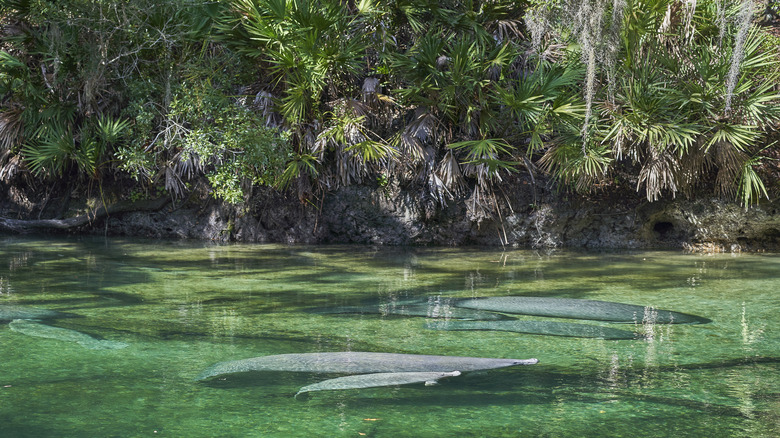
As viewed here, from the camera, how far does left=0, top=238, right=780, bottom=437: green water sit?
2.49 m

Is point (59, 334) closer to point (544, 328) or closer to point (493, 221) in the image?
point (544, 328)

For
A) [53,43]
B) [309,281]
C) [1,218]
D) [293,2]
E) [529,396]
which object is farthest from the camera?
[1,218]

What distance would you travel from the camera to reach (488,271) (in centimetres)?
716

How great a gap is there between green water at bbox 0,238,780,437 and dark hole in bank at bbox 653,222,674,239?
9.85 ft

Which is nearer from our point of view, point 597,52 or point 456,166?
point 597,52

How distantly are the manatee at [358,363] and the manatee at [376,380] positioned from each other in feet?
0.24

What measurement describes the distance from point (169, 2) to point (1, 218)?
190 inches

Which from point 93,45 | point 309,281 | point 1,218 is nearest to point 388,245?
point 309,281

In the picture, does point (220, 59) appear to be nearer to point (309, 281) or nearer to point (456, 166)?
point (456, 166)

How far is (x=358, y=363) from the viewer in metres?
3.21

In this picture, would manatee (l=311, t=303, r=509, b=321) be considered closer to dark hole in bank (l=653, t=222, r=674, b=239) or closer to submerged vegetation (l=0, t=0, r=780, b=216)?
submerged vegetation (l=0, t=0, r=780, b=216)

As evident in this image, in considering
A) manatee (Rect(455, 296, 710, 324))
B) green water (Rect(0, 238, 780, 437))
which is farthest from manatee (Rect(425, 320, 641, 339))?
manatee (Rect(455, 296, 710, 324))

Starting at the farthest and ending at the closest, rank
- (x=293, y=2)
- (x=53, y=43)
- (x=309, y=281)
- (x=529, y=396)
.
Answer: (x=53, y=43)
(x=293, y=2)
(x=309, y=281)
(x=529, y=396)

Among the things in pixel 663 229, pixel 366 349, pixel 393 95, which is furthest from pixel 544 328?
pixel 663 229
